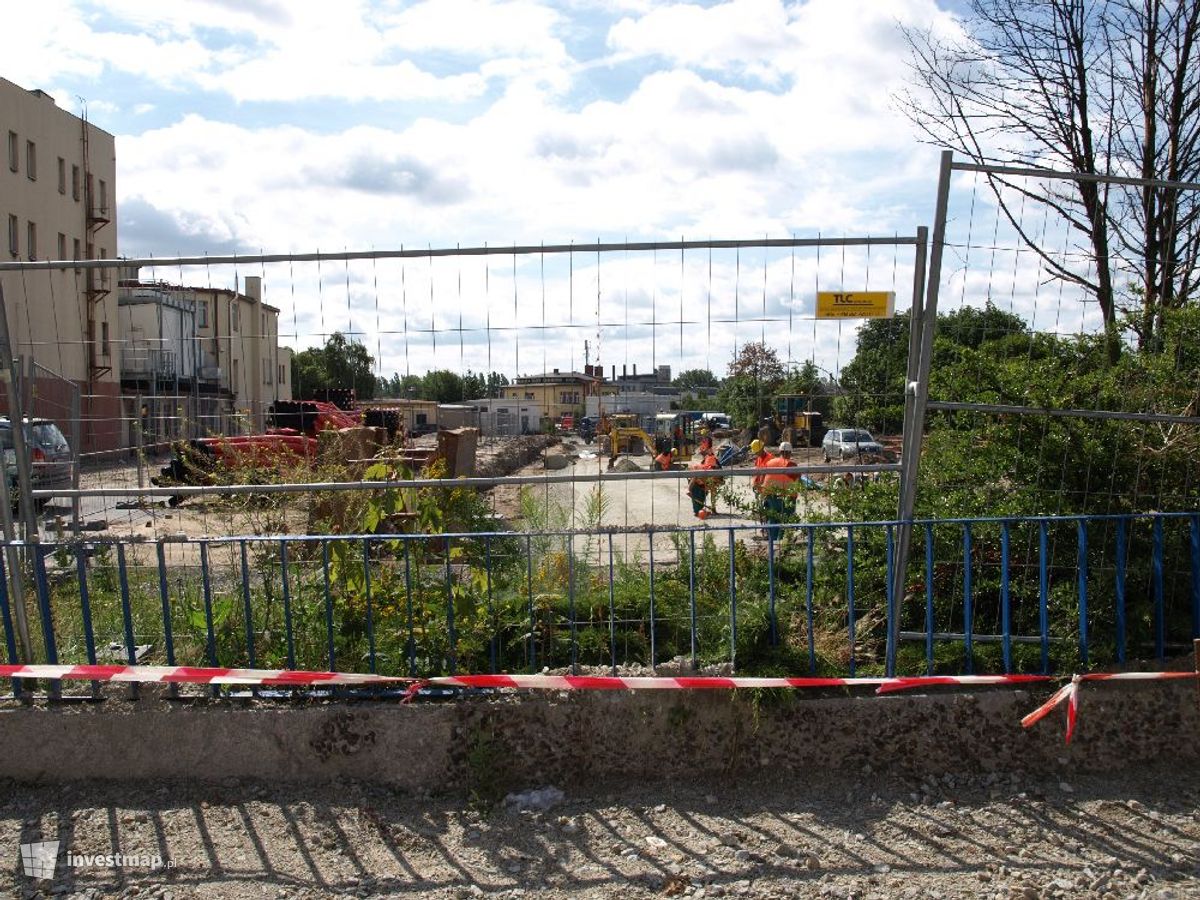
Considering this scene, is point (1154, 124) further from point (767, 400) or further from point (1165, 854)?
point (1165, 854)

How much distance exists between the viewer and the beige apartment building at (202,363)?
5.39 m

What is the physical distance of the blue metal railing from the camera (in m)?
4.81

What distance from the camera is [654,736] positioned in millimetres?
4641

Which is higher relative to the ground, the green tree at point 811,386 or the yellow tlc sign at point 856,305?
the yellow tlc sign at point 856,305

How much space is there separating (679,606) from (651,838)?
1.44 m

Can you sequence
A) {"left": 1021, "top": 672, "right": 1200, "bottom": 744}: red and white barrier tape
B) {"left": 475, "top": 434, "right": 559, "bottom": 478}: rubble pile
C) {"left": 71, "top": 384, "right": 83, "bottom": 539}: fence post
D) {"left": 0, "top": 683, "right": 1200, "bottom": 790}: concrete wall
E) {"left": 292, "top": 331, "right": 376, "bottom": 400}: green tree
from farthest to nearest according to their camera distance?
{"left": 71, "top": 384, "right": 83, "bottom": 539}: fence post → {"left": 475, "top": 434, "right": 559, "bottom": 478}: rubble pile → {"left": 292, "top": 331, "right": 376, "bottom": 400}: green tree → {"left": 0, "top": 683, "right": 1200, "bottom": 790}: concrete wall → {"left": 1021, "top": 672, "right": 1200, "bottom": 744}: red and white barrier tape

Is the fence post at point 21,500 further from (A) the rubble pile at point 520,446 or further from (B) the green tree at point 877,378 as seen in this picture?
(B) the green tree at point 877,378

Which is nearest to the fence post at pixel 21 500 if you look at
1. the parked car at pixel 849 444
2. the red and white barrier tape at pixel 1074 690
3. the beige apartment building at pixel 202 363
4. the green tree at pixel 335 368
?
the beige apartment building at pixel 202 363

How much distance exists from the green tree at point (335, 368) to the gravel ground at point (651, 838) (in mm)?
2136

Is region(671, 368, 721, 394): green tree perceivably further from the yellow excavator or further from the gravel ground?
the gravel ground

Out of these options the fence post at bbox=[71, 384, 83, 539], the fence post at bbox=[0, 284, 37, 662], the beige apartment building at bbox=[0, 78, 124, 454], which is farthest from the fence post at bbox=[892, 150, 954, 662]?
the fence post at bbox=[71, 384, 83, 539]

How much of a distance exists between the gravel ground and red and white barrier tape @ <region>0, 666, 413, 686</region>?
512 millimetres

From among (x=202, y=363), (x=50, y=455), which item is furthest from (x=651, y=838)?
(x=50, y=455)

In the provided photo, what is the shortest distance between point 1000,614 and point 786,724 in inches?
64.3
